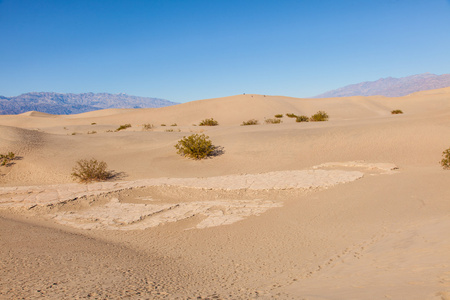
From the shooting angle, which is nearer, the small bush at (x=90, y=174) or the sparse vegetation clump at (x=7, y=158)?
the small bush at (x=90, y=174)

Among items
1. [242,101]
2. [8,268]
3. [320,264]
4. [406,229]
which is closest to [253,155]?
[406,229]

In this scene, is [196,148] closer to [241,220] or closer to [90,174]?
[90,174]

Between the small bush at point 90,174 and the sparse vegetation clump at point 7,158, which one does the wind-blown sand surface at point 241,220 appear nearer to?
the sparse vegetation clump at point 7,158

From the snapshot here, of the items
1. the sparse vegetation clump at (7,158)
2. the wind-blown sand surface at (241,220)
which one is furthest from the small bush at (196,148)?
the sparse vegetation clump at (7,158)

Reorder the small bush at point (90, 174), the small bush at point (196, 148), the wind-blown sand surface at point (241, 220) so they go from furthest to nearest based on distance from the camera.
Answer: the small bush at point (196, 148)
the small bush at point (90, 174)
the wind-blown sand surface at point (241, 220)

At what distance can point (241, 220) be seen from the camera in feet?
24.2

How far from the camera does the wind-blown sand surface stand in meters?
3.98

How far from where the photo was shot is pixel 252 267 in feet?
16.2

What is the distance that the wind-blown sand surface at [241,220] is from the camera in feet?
13.0

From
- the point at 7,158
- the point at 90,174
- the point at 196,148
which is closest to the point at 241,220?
the point at 90,174

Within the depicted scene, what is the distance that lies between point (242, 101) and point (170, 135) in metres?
34.8

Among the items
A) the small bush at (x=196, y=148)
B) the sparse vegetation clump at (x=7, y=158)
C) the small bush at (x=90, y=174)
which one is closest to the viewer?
the small bush at (x=90, y=174)

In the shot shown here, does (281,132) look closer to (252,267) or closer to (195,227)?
(195,227)

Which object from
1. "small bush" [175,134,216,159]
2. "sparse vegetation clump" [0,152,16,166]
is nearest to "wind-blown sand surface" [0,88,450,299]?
"sparse vegetation clump" [0,152,16,166]
